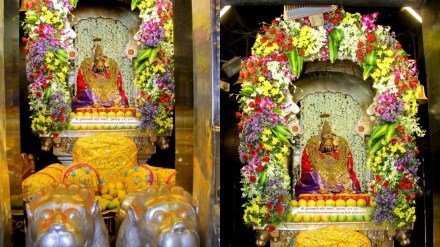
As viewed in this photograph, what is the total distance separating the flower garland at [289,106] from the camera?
9125 millimetres

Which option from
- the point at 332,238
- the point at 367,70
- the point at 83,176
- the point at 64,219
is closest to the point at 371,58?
the point at 367,70

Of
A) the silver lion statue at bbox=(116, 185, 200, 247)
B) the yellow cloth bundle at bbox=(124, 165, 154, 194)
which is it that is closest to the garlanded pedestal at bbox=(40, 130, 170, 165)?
the yellow cloth bundle at bbox=(124, 165, 154, 194)

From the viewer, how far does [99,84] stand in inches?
354

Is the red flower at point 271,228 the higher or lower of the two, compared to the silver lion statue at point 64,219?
lower

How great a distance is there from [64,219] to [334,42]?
5.48 meters

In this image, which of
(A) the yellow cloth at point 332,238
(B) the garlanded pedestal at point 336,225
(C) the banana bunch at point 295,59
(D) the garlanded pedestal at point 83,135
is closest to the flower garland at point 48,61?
(D) the garlanded pedestal at point 83,135

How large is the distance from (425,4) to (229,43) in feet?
14.0

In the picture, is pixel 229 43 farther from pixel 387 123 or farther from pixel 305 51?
pixel 387 123

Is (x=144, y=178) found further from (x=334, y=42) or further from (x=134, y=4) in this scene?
(x=334, y=42)

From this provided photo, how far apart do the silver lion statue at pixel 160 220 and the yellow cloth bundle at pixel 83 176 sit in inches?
72.1

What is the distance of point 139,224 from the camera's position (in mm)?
4719

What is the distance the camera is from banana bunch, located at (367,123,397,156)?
9.23m

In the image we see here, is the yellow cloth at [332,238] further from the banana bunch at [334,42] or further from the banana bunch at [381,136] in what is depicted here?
the banana bunch at [334,42]

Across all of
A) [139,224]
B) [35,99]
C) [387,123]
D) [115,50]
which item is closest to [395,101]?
[387,123]
